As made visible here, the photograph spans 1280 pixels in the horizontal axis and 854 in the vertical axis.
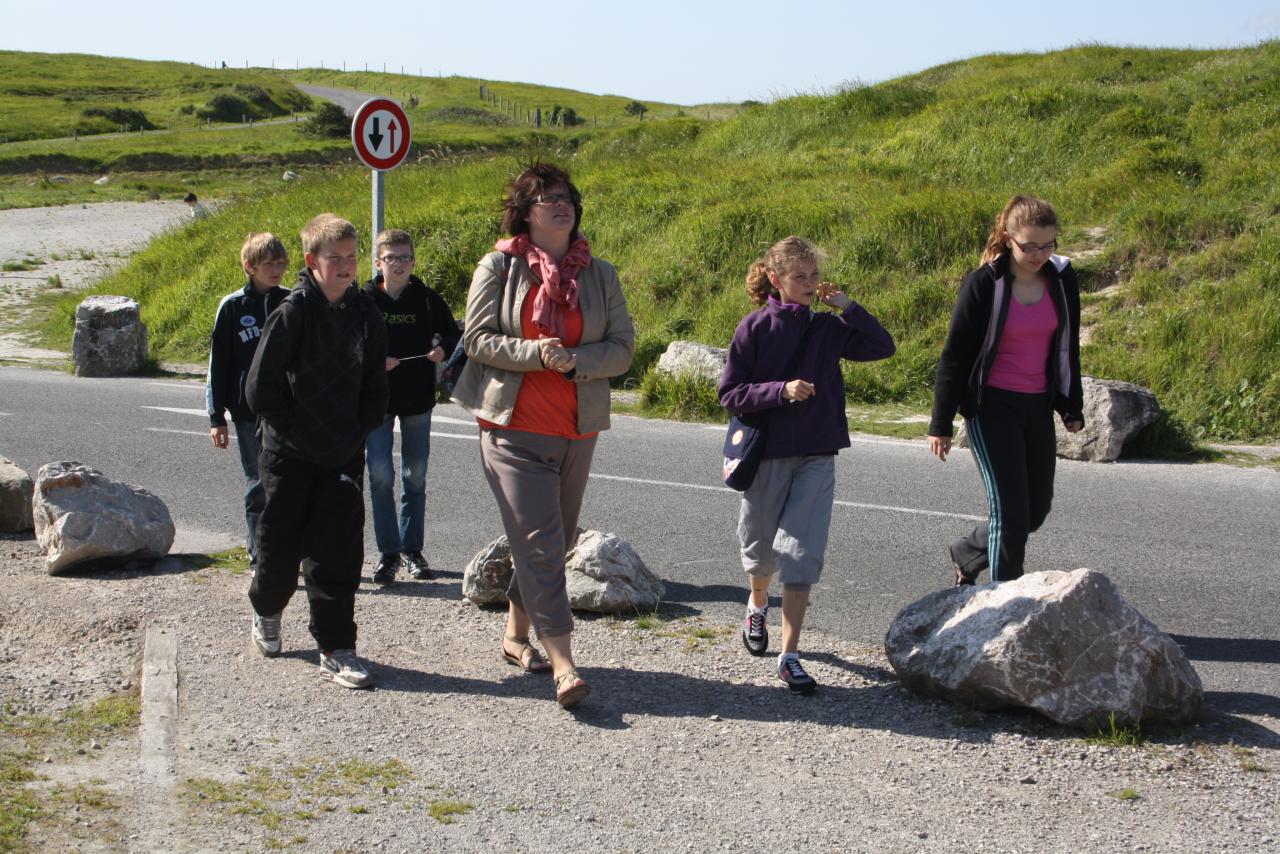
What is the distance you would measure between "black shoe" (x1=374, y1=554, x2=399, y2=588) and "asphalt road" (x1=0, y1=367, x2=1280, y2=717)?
0.43m

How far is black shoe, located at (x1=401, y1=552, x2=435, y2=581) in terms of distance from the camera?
7.03m

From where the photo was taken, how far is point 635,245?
1830 cm

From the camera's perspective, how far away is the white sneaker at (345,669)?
527 cm

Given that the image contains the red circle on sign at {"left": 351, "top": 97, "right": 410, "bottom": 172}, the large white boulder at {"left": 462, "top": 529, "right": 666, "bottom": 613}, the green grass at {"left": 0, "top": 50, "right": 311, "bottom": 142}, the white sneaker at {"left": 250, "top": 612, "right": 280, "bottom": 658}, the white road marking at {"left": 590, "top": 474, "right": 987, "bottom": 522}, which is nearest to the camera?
the white sneaker at {"left": 250, "top": 612, "right": 280, "bottom": 658}

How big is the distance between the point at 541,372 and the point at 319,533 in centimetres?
119

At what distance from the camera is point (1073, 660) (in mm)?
4730

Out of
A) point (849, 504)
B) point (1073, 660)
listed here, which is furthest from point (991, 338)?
point (849, 504)

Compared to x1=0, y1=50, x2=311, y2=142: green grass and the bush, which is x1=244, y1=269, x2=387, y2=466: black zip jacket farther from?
Result: x1=0, y1=50, x2=311, y2=142: green grass

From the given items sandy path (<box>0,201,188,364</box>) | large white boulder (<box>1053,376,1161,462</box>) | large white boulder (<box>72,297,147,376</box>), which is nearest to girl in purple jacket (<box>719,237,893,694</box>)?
large white boulder (<box>1053,376,1161,462</box>)

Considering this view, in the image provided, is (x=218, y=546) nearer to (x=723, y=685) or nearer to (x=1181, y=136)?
(x=723, y=685)

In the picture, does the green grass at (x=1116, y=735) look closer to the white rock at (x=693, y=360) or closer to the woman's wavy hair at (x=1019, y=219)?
the woman's wavy hair at (x=1019, y=219)

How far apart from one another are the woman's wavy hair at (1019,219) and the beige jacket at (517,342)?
1.63m

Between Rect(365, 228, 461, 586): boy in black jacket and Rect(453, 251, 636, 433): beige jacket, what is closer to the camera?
Rect(453, 251, 636, 433): beige jacket

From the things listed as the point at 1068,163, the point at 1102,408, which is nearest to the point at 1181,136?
the point at 1068,163
